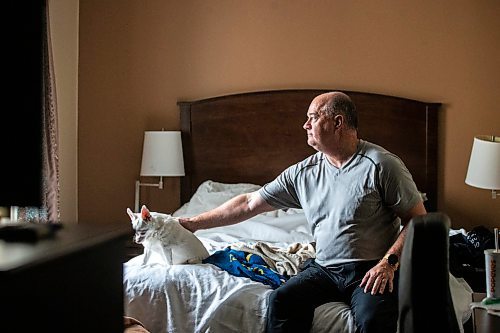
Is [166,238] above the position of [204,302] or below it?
above

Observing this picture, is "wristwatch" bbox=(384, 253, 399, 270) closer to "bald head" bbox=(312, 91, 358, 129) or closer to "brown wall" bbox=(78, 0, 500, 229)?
"bald head" bbox=(312, 91, 358, 129)

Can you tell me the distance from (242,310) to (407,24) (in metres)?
2.58

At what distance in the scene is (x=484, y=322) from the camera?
2.22m

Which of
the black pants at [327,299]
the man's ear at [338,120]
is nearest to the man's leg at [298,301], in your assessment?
the black pants at [327,299]

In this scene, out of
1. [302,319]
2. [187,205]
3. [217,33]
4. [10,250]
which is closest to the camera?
[10,250]

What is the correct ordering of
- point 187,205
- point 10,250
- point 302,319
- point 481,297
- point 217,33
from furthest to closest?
point 217,33 < point 187,205 < point 481,297 < point 302,319 < point 10,250

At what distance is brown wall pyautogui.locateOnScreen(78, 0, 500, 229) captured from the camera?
4391mm

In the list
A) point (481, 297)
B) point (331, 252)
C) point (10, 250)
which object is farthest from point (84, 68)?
point (10, 250)

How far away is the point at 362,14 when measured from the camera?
4500 mm

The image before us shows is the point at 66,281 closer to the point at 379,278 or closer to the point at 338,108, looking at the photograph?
the point at 379,278

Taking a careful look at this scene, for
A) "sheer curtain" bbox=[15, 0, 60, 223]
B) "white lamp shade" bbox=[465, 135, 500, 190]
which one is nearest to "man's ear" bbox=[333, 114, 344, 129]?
"white lamp shade" bbox=[465, 135, 500, 190]

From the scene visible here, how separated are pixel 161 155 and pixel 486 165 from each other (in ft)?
6.43

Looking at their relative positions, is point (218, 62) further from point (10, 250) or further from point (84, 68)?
point (10, 250)

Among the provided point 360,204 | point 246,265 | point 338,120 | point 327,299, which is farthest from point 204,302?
point 338,120
